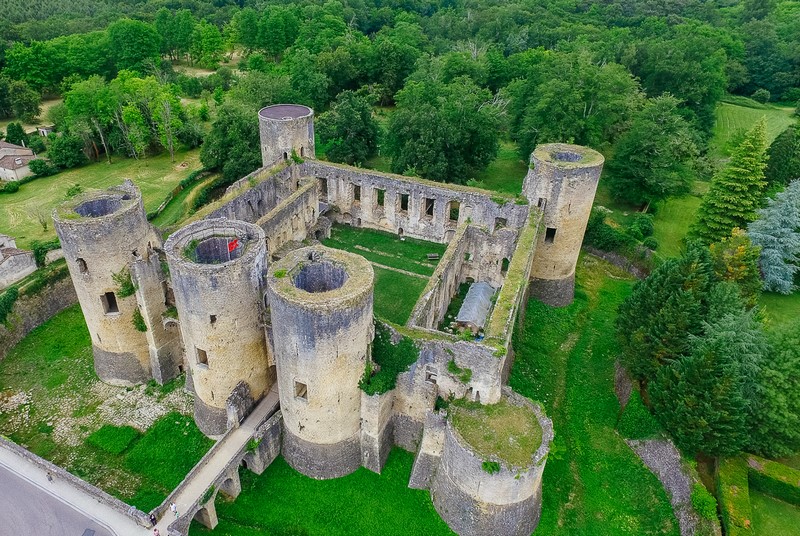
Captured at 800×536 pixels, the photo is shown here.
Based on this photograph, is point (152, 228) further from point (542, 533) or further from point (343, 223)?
point (542, 533)

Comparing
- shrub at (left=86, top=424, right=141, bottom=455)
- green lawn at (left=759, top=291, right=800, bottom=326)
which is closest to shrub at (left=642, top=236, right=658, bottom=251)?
green lawn at (left=759, top=291, right=800, bottom=326)

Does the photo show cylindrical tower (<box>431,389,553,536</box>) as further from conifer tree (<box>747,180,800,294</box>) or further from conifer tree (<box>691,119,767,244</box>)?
conifer tree (<box>691,119,767,244</box>)

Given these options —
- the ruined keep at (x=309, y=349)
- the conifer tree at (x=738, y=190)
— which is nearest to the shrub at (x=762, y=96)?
the conifer tree at (x=738, y=190)

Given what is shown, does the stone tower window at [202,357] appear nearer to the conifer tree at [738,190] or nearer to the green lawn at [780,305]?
the green lawn at [780,305]

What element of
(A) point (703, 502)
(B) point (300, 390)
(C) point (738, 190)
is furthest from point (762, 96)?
(B) point (300, 390)

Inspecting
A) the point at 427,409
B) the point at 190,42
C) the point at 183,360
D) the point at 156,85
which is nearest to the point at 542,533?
the point at 427,409

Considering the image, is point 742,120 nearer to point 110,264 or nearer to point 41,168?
point 110,264

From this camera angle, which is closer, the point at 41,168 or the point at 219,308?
the point at 219,308
